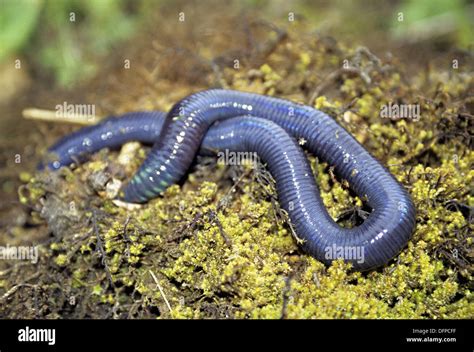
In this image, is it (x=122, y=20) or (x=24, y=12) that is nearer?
(x=24, y=12)

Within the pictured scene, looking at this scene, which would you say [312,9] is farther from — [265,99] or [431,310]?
[431,310]

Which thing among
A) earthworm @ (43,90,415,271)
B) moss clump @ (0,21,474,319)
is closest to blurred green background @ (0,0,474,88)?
moss clump @ (0,21,474,319)

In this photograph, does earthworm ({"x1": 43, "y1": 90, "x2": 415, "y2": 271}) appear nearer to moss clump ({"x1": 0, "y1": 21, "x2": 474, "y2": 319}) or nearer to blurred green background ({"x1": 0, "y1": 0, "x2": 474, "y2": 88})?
moss clump ({"x1": 0, "y1": 21, "x2": 474, "y2": 319})

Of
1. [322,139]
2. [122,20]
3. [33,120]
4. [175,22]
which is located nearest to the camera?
[322,139]

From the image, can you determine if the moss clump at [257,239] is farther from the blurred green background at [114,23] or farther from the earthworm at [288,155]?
the blurred green background at [114,23]
